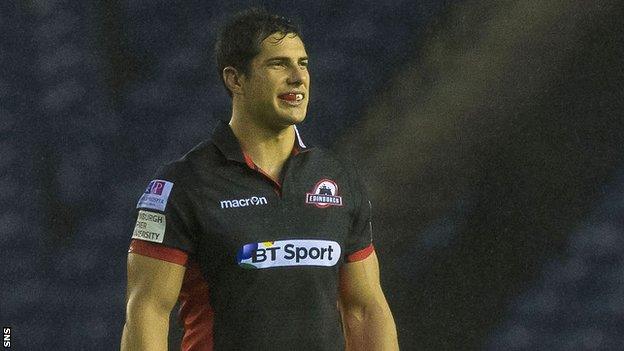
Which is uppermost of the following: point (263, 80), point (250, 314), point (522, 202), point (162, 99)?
point (162, 99)

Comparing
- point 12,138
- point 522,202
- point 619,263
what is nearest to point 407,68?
point 522,202

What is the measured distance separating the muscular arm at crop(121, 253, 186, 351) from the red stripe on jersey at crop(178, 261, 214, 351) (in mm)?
55

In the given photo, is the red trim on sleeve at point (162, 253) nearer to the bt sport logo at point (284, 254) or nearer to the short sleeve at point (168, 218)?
the short sleeve at point (168, 218)

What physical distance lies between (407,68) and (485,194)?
537mm

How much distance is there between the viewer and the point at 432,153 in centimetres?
486

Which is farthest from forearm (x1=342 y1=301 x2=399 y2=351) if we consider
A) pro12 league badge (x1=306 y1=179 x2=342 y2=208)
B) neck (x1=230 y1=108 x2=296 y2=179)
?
neck (x1=230 y1=108 x2=296 y2=179)

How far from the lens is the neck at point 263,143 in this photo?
10.4 ft

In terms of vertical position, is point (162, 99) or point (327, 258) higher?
point (162, 99)

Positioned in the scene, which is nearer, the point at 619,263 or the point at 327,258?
the point at 327,258

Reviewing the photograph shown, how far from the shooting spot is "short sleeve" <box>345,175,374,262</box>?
10.6 feet

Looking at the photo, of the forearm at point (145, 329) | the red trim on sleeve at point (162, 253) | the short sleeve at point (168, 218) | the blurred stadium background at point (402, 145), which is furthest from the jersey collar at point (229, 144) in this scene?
the blurred stadium background at point (402, 145)

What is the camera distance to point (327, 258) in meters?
3.12

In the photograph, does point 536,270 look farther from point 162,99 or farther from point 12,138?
point 12,138

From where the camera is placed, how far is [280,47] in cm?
315
